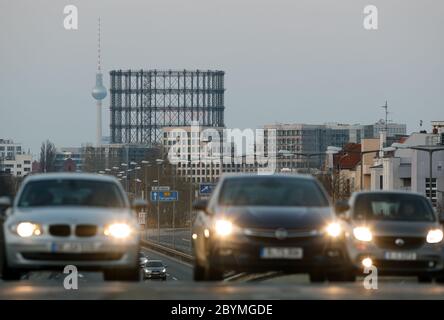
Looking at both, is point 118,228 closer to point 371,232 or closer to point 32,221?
point 32,221

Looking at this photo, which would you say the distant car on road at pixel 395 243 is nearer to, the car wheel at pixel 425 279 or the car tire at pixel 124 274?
the car wheel at pixel 425 279

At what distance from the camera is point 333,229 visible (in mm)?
24641

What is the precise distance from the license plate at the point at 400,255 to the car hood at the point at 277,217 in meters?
Result: 2.84

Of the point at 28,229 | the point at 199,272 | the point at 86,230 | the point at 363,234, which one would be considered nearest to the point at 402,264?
the point at 363,234

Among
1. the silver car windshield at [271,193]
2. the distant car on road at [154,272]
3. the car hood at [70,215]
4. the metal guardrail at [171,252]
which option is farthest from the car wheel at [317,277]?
the metal guardrail at [171,252]

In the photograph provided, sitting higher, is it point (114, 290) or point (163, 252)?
point (114, 290)

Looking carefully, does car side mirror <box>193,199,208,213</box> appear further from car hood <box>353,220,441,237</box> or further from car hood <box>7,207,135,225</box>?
car hood <box>353,220,441,237</box>

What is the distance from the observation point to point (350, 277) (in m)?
26.8

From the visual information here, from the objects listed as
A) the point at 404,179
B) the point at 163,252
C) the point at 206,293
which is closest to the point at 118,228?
the point at 206,293

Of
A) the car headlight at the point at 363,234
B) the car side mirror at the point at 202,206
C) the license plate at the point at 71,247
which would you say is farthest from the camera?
the car headlight at the point at 363,234

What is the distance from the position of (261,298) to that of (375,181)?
121392 millimetres

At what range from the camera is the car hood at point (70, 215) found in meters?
24.1

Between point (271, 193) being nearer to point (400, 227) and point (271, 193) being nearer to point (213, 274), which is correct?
point (213, 274)

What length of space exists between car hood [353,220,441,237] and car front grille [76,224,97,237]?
18.9 ft
